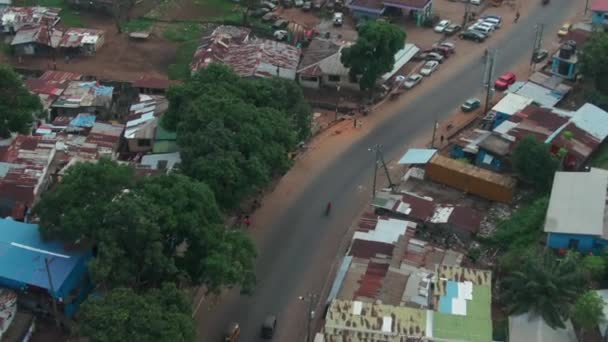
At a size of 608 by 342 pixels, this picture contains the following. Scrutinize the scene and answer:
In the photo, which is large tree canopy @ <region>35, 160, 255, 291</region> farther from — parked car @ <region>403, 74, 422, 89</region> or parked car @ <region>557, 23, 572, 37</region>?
parked car @ <region>557, 23, 572, 37</region>

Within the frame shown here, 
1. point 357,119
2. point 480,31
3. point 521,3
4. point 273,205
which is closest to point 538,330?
point 273,205

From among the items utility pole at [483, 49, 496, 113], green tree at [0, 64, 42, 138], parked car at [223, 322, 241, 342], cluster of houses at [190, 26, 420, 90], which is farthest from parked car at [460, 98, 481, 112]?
green tree at [0, 64, 42, 138]

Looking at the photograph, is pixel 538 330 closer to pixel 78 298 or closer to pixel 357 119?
pixel 78 298

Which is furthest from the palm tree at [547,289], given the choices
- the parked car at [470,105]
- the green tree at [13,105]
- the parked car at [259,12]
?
the parked car at [259,12]

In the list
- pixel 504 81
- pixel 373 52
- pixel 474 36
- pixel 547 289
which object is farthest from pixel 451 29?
pixel 547 289

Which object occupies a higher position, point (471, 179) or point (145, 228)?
point (471, 179)

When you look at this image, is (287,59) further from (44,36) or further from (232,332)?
(232,332)

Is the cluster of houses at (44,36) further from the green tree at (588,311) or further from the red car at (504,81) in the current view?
the green tree at (588,311)

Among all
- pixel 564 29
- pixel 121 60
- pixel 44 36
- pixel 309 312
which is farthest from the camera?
pixel 564 29
